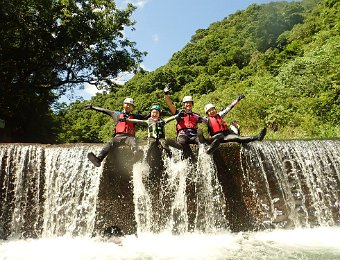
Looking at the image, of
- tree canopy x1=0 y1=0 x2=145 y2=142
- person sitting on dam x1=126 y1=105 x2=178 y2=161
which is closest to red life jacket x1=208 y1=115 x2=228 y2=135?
person sitting on dam x1=126 y1=105 x2=178 y2=161

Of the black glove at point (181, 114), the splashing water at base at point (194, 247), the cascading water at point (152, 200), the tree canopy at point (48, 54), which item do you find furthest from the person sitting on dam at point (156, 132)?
the tree canopy at point (48, 54)

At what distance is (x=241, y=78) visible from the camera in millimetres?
34344

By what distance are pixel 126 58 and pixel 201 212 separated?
11744 mm

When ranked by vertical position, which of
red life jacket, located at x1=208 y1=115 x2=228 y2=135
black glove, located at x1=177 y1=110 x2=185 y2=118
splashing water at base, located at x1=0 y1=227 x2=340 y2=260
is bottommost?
splashing water at base, located at x1=0 y1=227 x2=340 y2=260

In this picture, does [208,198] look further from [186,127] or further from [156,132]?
[156,132]

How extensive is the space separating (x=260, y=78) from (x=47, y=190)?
20829 millimetres

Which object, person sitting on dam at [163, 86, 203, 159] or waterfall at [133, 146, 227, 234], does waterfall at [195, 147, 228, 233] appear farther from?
person sitting on dam at [163, 86, 203, 159]

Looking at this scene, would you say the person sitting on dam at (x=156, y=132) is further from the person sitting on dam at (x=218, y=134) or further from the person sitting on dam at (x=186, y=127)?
the person sitting on dam at (x=218, y=134)

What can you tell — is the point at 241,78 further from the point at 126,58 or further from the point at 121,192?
the point at 121,192

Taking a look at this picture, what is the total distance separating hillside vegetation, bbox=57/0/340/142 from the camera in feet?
48.1

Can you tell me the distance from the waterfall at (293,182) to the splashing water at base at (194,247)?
1.01ft

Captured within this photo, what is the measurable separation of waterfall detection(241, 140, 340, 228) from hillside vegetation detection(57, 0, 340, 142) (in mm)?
4257

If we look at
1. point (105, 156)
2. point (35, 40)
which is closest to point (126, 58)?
point (35, 40)

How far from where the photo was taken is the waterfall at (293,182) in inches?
276
